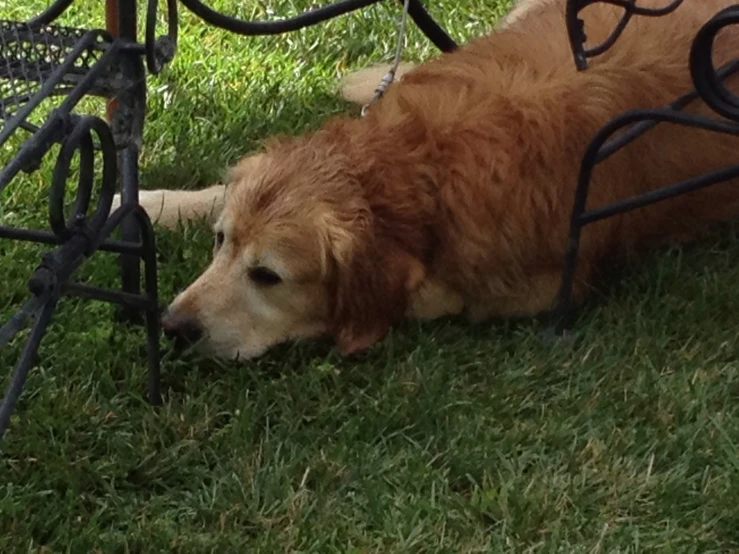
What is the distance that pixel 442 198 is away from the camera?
2.48 m

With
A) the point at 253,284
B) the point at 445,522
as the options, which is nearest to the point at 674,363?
the point at 445,522

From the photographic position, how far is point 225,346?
2.40 meters

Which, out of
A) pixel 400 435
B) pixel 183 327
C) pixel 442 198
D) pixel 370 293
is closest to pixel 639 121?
pixel 442 198

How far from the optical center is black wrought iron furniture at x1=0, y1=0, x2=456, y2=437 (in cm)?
168

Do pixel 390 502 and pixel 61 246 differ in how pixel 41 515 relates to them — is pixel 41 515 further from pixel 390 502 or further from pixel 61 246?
pixel 390 502

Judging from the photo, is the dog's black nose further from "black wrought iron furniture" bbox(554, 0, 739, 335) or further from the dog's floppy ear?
"black wrought iron furniture" bbox(554, 0, 739, 335)

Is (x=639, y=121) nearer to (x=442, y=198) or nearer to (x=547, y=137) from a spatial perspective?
(x=547, y=137)

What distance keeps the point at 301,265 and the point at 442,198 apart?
0.38m

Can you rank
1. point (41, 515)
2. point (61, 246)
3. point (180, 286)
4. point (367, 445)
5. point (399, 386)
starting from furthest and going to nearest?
point (180, 286), point (399, 386), point (367, 445), point (41, 515), point (61, 246)

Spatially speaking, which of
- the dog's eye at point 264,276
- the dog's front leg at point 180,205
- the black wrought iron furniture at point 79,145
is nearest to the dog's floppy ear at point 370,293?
the dog's eye at point 264,276

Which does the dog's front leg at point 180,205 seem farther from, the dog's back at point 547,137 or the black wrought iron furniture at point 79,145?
the dog's back at point 547,137

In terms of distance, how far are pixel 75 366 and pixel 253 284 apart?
0.44m

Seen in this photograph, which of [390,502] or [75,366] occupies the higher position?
[75,366]

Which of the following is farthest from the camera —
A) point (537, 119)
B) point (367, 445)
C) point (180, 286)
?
Result: point (180, 286)
